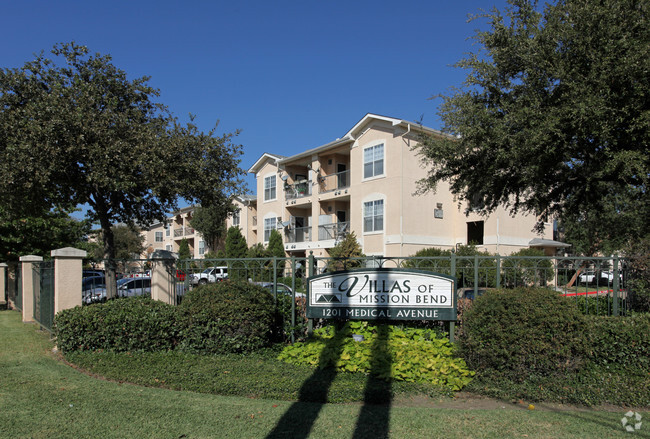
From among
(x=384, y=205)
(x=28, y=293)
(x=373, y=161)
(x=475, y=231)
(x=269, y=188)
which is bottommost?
(x=28, y=293)

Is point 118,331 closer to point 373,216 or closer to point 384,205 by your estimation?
point 384,205

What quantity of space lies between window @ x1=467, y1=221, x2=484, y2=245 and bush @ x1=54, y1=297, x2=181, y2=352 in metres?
21.9

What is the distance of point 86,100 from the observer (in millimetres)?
11891

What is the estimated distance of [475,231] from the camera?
28.1 meters

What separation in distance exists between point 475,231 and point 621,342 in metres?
22.1

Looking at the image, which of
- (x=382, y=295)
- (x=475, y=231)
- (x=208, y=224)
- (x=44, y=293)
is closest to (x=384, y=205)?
(x=475, y=231)

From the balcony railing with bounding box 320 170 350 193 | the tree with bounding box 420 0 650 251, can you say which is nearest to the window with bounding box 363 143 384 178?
the balcony railing with bounding box 320 170 350 193

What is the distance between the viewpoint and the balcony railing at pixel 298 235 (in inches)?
1274

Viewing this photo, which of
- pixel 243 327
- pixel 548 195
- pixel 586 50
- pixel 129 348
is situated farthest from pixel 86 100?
pixel 548 195

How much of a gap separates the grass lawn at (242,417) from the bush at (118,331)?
5.45ft

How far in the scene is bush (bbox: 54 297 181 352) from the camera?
8453 millimetres

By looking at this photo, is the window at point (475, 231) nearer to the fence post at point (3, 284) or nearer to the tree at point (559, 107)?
the tree at point (559, 107)

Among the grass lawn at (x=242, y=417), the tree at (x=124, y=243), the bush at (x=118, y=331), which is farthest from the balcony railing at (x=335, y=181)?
the tree at (x=124, y=243)

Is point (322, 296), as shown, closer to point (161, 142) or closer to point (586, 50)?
point (161, 142)
